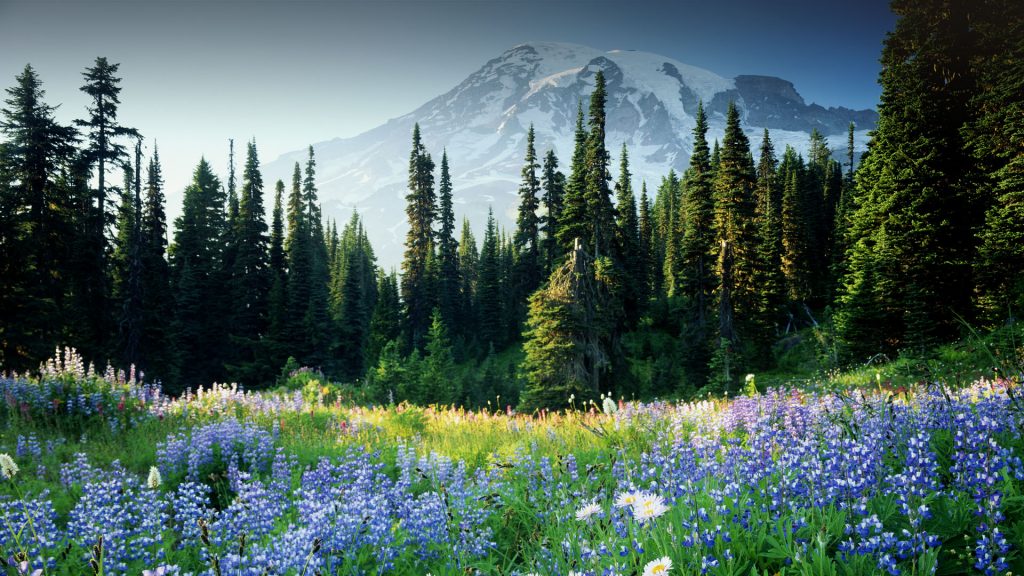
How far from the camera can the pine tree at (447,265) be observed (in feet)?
197

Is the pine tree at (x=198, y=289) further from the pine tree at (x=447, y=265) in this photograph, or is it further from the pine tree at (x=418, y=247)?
the pine tree at (x=447, y=265)

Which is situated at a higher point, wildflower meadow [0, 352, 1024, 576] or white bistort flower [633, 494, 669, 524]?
white bistort flower [633, 494, 669, 524]

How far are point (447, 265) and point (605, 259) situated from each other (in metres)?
39.1

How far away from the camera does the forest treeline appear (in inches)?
856

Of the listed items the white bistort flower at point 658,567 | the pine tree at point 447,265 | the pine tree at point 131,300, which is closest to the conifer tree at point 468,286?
the pine tree at point 447,265

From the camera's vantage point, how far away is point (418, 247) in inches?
2340

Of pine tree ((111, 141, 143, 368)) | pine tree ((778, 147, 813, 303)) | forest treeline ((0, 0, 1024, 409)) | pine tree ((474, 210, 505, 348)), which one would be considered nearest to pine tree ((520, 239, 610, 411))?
forest treeline ((0, 0, 1024, 409))

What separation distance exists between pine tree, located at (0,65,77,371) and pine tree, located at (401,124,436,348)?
31841 mm

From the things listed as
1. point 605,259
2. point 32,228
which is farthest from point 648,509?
point 32,228

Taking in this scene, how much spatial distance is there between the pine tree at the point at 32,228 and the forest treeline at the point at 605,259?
0.09 metres

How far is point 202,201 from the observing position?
4972 cm

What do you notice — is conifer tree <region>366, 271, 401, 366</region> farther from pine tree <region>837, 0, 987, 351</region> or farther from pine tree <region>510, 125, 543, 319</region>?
pine tree <region>837, 0, 987, 351</region>

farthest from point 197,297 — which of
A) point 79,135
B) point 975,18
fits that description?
point 975,18

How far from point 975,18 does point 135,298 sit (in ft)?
149
